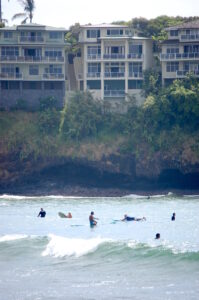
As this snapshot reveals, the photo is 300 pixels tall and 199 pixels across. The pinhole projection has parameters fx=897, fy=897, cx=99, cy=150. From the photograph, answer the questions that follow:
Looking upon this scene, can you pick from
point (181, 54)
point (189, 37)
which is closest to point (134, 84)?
point (181, 54)

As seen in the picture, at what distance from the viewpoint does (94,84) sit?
348ft

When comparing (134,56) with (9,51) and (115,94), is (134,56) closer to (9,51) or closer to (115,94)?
(115,94)

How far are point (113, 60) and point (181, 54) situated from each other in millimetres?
8034

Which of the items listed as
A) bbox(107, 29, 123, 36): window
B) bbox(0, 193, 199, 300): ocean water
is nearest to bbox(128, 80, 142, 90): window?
bbox(107, 29, 123, 36): window

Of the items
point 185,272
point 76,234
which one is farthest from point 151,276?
point 76,234

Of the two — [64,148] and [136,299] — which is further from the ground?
[64,148]

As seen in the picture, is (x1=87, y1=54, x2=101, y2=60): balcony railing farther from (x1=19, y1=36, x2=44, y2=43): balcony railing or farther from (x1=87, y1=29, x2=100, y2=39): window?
(x1=19, y1=36, x2=44, y2=43): balcony railing

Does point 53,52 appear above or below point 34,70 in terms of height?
above

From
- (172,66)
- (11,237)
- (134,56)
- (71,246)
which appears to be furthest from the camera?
(134,56)

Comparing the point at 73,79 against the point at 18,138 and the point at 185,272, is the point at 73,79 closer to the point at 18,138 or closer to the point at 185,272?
the point at 18,138

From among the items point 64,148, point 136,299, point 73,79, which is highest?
point 73,79

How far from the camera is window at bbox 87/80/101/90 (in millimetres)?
105812

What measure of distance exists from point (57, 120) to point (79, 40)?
43.0ft

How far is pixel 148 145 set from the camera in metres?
96.4
